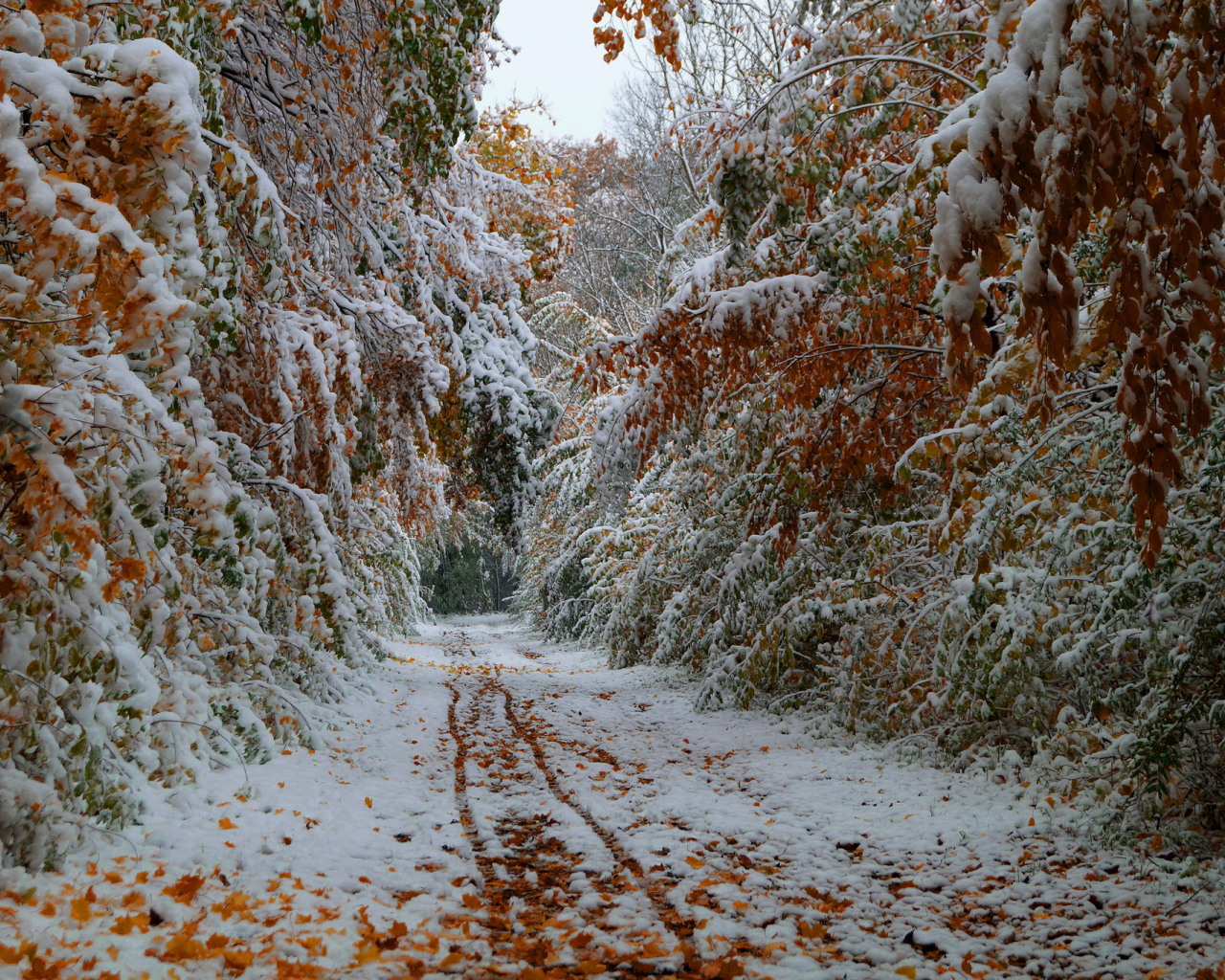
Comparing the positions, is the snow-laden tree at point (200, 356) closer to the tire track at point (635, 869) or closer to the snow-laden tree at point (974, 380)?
the tire track at point (635, 869)

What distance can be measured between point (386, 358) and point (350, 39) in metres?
3.14

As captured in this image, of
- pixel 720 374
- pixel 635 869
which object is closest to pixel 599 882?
pixel 635 869

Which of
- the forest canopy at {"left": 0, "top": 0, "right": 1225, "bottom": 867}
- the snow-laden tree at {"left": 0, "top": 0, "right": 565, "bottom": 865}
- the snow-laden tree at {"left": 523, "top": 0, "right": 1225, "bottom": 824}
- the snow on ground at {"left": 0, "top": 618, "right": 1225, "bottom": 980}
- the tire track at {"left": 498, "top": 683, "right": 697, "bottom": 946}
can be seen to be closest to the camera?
the snow-laden tree at {"left": 523, "top": 0, "right": 1225, "bottom": 824}

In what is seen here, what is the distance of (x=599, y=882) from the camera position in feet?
13.3

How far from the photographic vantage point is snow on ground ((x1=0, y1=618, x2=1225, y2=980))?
3.06 m

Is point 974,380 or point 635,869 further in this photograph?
point 974,380

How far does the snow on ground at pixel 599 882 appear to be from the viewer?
3.06 metres

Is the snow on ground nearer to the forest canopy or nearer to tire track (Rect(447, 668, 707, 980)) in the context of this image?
tire track (Rect(447, 668, 707, 980))

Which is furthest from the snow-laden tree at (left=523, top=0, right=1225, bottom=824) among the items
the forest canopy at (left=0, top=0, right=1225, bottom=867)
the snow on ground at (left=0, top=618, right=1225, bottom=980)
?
the snow on ground at (left=0, top=618, right=1225, bottom=980)

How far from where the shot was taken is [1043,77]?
6.16 ft

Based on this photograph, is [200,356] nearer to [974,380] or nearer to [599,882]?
[599,882]

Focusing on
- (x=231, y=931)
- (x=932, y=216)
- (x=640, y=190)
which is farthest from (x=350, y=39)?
(x=640, y=190)

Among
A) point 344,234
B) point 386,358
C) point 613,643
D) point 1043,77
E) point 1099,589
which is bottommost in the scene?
point 613,643

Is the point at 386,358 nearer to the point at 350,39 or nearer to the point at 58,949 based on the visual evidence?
the point at 350,39
